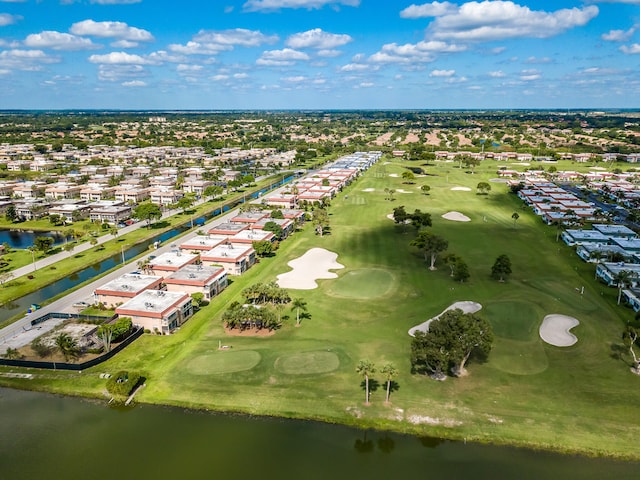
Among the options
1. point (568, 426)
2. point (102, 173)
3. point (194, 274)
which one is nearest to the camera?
point (568, 426)

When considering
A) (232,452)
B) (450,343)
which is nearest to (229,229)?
(450,343)

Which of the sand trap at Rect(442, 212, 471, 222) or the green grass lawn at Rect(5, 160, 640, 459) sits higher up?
the sand trap at Rect(442, 212, 471, 222)

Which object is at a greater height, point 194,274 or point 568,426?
point 194,274

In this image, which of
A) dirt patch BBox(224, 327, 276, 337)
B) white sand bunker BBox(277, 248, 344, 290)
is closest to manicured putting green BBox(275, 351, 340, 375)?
dirt patch BBox(224, 327, 276, 337)

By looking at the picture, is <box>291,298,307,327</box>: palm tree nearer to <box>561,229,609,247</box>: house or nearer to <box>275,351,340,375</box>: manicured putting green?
<box>275,351,340,375</box>: manicured putting green

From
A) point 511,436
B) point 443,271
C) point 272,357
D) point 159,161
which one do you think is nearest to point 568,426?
point 511,436

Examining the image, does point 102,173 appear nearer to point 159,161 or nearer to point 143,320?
point 159,161
